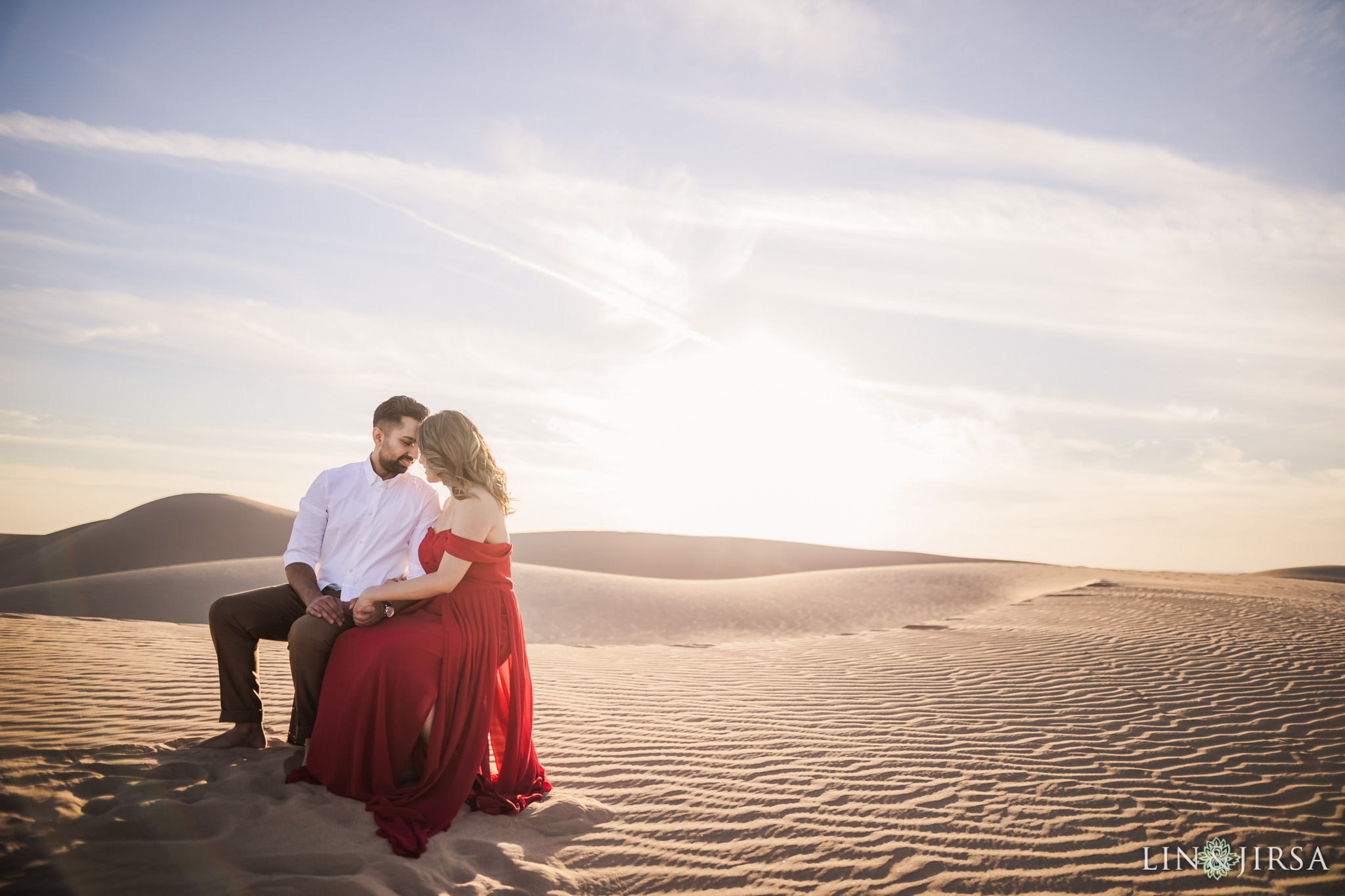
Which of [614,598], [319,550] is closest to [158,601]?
[614,598]

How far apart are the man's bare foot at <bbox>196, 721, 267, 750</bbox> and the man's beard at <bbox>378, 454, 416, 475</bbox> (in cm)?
164

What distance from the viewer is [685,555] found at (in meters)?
42.3

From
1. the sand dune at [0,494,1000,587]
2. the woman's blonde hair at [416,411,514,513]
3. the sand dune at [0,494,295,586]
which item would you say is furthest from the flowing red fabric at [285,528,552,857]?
the sand dune at [0,494,295,586]

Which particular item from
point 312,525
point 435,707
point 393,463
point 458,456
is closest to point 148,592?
point 312,525

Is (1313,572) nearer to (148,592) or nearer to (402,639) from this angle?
(402,639)

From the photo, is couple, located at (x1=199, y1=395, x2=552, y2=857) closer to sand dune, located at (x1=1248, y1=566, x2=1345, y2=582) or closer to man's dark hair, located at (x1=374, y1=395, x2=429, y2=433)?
man's dark hair, located at (x1=374, y1=395, x2=429, y2=433)

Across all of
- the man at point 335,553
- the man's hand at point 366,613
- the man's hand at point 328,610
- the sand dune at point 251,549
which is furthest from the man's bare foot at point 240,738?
the sand dune at point 251,549

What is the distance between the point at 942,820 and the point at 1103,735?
10.1 ft

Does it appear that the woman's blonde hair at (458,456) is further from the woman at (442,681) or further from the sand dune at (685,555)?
the sand dune at (685,555)

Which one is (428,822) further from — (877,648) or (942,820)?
(877,648)

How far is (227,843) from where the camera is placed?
10.1ft

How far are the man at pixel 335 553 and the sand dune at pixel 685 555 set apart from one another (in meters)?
33.0

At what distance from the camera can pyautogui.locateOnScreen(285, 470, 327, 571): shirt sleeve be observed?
4.53 m

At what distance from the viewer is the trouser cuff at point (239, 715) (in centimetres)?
411
